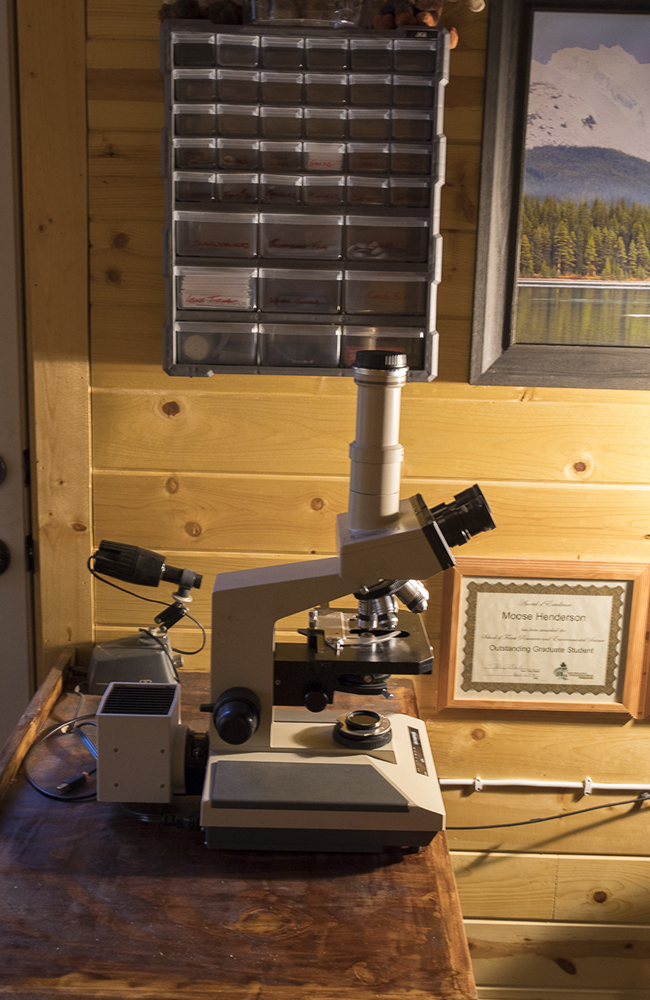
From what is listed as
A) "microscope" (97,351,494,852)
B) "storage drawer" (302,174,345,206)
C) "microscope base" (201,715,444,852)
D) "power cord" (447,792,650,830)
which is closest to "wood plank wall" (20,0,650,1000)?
"power cord" (447,792,650,830)

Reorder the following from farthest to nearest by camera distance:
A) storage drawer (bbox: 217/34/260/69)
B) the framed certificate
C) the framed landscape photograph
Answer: the framed certificate, the framed landscape photograph, storage drawer (bbox: 217/34/260/69)

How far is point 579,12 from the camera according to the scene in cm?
150

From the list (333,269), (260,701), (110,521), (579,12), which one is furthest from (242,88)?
(260,701)

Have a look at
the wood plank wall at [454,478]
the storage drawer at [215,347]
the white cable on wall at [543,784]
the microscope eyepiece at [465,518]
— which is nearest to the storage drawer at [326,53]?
the wood plank wall at [454,478]

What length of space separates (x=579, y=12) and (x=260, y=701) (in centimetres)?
131

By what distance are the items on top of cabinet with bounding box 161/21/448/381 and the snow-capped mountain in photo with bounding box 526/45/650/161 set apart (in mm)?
223

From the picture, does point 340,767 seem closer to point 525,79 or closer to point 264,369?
point 264,369

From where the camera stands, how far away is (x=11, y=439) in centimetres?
170

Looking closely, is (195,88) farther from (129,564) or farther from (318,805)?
(318,805)

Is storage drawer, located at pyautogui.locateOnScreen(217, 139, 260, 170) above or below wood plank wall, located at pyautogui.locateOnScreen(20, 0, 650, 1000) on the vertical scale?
above

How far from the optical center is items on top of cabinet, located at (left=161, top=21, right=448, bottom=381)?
1419mm

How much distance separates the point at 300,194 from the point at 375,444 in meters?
0.56

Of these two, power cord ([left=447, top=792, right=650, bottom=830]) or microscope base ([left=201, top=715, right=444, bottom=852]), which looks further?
power cord ([left=447, top=792, right=650, bottom=830])

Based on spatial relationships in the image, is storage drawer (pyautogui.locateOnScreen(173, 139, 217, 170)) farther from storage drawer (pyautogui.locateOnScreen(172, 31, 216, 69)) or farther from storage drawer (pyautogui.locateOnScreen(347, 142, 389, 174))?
storage drawer (pyautogui.locateOnScreen(347, 142, 389, 174))
